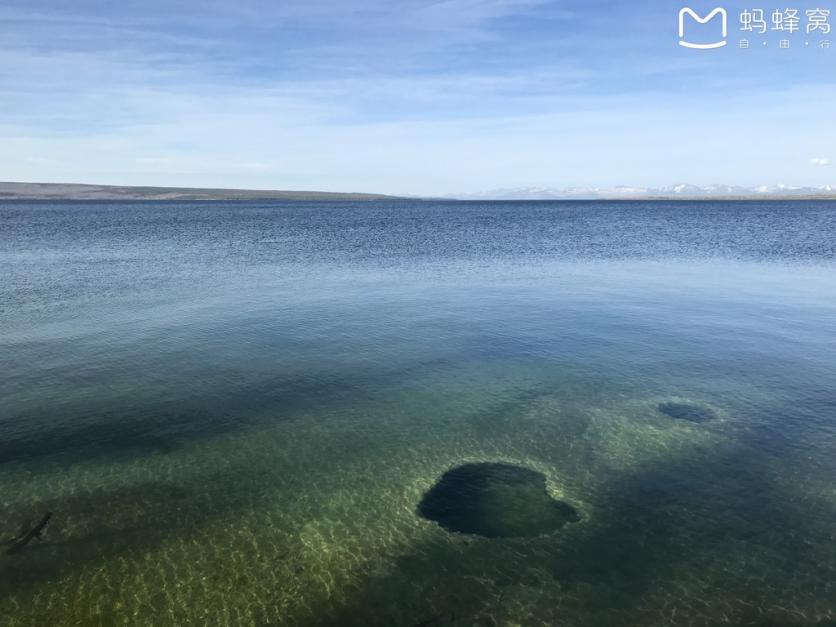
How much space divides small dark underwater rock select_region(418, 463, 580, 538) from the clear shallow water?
405mm

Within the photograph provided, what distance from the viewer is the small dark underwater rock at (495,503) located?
17.8 meters

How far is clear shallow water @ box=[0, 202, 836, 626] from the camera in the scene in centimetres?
1490

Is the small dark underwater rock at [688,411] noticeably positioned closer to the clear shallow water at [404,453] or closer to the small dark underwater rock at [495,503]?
the clear shallow water at [404,453]

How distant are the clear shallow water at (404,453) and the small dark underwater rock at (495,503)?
405mm

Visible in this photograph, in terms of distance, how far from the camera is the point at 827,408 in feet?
83.4

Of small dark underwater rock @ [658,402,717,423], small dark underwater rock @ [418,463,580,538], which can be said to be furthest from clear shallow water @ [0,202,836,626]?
small dark underwater rock @ [418,463,580,538]

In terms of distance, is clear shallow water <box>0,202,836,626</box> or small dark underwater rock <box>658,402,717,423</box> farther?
small dark underwater rock <box>658,402,717,423</box>

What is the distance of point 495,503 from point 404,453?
15.9ft

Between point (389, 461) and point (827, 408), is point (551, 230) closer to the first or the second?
point (827, 408)

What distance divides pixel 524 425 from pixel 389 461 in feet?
22.8

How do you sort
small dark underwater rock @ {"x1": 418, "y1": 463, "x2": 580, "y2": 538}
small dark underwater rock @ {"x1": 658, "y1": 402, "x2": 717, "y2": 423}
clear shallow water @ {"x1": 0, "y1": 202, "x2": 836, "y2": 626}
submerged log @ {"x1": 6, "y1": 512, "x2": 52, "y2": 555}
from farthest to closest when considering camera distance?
small dark underwater rock @ {"x1": 658, "y1": 402, "x2": 717, "y2": 423} < small dark underwater rock @ {"x1": 418, "y1": 463, "x2": 580, "y2": 538} < submerged log @ {"x1": 6, "y1": 512, "x2": 52, "y2": 555} < clear shallow water @ {"x1": 0, "y1": 202, "x2": 836, "y2": 626}

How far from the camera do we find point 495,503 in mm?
19141

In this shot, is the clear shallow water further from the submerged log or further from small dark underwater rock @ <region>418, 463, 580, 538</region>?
small dark underwater rock @ <region>418, 463, 580, 538</region>

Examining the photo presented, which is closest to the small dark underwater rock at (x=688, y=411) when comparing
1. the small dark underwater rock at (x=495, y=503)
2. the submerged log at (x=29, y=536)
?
the small dark underwater rock at (x=495, y=503)
